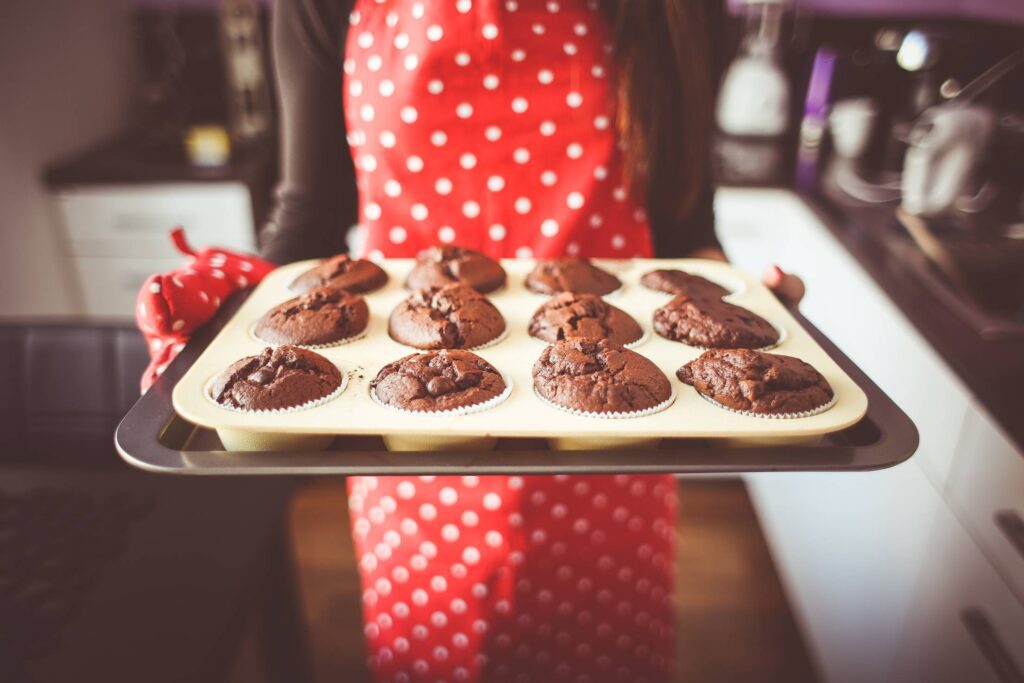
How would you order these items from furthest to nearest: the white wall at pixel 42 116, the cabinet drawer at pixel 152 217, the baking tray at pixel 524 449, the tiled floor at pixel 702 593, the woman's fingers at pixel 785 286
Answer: the cabinet drawer at pixel 152 217 → the white wall at pixel 42 116 → the tiled floor at pixel 702 593 → the woman's fingers at pixel 785 286 → the baking tray at pixel 524 449

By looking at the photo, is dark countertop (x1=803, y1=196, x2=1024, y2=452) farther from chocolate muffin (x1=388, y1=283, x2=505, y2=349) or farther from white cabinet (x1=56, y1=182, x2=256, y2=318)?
white cabinet (x1=56, y1=182, x2=256, y2=318)

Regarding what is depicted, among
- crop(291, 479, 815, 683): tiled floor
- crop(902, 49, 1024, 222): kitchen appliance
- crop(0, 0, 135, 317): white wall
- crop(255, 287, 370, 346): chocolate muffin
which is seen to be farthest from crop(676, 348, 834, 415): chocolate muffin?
crop(0, 0, 135, 317): white wall

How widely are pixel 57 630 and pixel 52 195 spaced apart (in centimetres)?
161

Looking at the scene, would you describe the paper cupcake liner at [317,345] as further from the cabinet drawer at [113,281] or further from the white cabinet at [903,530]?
the cabinet drawer at [113,281]

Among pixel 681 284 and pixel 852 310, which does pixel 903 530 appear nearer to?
pixel 852 310

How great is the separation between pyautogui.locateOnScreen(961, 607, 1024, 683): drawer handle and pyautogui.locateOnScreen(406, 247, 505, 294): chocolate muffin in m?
0.86

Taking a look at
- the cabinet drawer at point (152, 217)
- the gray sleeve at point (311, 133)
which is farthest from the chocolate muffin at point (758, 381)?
the cabinet drawer at point (152, 217)

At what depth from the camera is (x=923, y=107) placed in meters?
2.00

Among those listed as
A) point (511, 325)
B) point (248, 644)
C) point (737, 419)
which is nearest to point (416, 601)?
point (511, 325)

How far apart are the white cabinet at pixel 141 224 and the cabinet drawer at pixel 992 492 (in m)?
1.98

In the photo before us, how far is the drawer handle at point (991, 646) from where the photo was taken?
3.18ft

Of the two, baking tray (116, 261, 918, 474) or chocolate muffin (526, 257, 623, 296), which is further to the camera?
chocolate muffin (526, 257, 623, 296)

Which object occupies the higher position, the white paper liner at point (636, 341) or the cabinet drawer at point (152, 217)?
the white paper liner at point (636, 341)

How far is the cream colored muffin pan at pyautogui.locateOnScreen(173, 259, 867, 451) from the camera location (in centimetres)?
75
